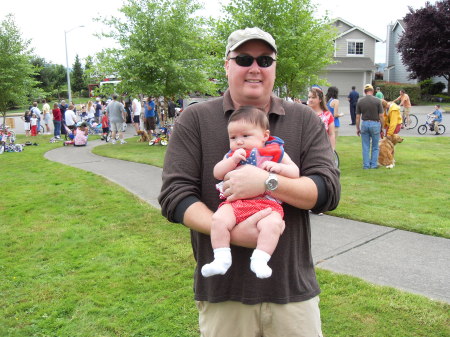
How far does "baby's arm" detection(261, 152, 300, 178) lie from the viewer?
6.26 feet

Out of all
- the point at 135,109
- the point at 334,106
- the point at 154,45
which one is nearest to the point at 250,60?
the point at 334,106

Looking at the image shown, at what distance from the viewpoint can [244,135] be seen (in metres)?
1.96

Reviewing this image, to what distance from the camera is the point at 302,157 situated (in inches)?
82.0

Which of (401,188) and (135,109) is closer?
(401,188)

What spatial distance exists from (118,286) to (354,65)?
149ft

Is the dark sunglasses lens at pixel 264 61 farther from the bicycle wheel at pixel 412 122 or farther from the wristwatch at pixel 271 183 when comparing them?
the bicycle wheel at pixel 412 122

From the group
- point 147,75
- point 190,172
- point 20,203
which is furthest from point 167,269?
point 147,75

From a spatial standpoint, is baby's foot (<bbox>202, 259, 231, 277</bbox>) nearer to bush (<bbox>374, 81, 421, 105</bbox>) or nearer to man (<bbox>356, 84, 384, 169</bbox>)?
man (<bbox>356, 84, 384, 169</bbox>)

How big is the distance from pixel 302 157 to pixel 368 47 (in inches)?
1983

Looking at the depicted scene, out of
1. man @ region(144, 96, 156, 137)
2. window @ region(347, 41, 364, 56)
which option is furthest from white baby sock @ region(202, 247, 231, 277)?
window @ region(347, 41, 364, 56)

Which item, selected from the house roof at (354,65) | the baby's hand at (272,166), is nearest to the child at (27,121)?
the baby's hand at (272,166)

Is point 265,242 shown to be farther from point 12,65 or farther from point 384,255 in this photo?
point 12,65

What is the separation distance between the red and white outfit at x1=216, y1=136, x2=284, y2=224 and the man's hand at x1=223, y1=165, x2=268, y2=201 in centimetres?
5

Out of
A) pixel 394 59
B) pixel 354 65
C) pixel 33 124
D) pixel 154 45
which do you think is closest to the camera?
pixel 154 45
